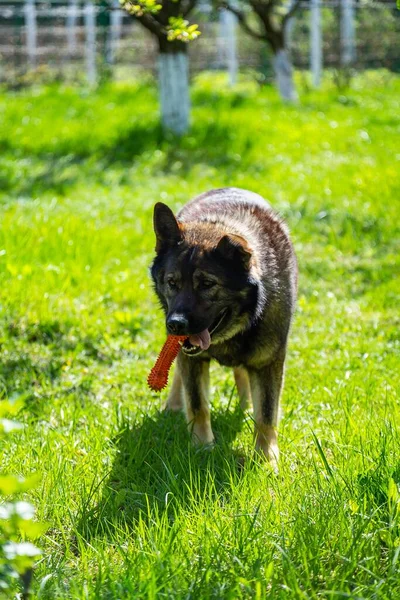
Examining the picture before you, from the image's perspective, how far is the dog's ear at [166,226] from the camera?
4238 mm

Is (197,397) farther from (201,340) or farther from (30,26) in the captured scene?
(30,26)

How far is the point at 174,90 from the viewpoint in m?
12.1

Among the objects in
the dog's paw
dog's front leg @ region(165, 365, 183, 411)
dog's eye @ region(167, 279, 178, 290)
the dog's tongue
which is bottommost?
dog's front leg @ region(165, 365, 183, 411)

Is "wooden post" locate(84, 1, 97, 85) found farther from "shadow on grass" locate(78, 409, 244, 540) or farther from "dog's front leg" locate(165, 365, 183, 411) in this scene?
"shadow on grass" locate(78, 409, 244, 540)

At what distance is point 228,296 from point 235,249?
23cm

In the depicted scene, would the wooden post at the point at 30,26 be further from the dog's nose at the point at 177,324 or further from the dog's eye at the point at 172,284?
the dog's nose at the point at 177,324

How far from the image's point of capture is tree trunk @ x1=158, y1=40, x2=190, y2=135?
12055mm

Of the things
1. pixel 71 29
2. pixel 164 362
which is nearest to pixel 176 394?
pixel 164 362

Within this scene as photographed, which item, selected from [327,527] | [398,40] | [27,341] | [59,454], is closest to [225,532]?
[327,527]

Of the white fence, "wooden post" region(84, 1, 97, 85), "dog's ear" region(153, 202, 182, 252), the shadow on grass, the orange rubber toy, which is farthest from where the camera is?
"wooden post" region(84, 1, 97, 85)

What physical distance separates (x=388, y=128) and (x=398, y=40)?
9.11 m

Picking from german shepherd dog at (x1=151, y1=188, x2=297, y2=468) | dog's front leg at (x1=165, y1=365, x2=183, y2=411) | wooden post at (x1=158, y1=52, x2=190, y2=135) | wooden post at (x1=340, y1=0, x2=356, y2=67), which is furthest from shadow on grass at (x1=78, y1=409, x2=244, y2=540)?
wooden post at (x1=340, y1=0, x2=356, y2=67)

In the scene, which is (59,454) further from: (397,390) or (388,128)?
(388,128)

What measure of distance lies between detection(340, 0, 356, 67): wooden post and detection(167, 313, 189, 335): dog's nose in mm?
17355
